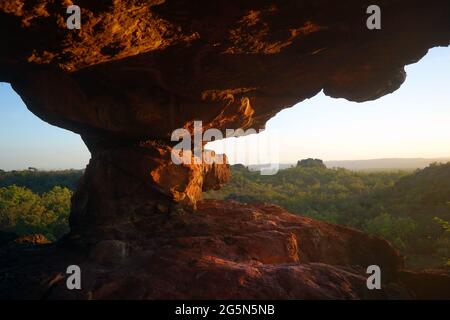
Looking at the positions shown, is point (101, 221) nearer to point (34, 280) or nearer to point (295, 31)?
point (34, 280)

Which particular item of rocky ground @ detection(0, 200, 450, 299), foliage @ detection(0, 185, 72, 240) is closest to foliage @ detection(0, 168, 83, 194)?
foliage @ detection(0, 185, 72, 240)

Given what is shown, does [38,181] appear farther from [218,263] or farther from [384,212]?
[218,263]

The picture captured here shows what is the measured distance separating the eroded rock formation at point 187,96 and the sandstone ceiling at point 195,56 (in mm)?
32

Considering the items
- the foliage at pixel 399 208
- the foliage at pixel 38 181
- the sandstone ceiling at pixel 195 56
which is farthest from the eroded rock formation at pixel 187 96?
the foliage at pixel 38 181

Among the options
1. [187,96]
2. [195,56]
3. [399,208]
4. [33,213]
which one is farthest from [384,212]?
[33,213]

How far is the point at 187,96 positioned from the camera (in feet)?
30.0

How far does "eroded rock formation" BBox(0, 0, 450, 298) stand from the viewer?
5.59m

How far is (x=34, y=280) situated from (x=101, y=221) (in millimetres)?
2981

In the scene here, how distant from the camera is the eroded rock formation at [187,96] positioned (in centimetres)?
559

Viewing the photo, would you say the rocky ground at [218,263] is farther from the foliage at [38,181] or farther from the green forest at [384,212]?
the foliage at [38,181]

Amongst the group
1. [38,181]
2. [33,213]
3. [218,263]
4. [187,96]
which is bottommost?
[33,213]

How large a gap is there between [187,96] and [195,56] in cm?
176

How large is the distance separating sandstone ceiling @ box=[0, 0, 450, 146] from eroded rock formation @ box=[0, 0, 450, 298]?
0.03 metres

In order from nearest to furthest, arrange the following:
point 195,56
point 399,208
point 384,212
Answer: point 195,56, point 384,212, point 399,208
